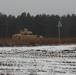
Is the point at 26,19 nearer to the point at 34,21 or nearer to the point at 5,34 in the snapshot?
the point at 34,21

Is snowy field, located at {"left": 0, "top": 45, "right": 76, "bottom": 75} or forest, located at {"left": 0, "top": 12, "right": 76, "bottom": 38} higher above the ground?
forest, located at {"left": 0, "top": 12, "right": 76, "bottom": 38}

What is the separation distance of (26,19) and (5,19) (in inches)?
243

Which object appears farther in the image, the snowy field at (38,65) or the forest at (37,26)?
the forest at (37,26)

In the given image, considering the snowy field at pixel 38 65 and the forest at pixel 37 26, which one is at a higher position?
the forest at pixel 37 26

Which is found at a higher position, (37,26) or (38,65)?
(37,26)

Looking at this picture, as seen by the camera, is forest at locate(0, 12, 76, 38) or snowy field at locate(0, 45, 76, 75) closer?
snowy field at locate(0, 45, 76, 75)

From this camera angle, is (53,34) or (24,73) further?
(53,34)

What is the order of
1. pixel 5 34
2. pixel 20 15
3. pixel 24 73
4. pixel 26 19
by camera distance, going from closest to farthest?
pixel 24 73
pixel 5 34
pixel 26 19
pixel 20 15

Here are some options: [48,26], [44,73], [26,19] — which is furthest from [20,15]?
[44,73]

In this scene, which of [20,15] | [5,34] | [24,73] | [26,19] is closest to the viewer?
[24,73]

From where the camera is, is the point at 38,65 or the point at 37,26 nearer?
the point at 38,65

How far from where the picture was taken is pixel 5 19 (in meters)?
94.9

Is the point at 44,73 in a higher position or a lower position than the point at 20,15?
lower

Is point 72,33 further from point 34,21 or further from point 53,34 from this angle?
point 34,21
